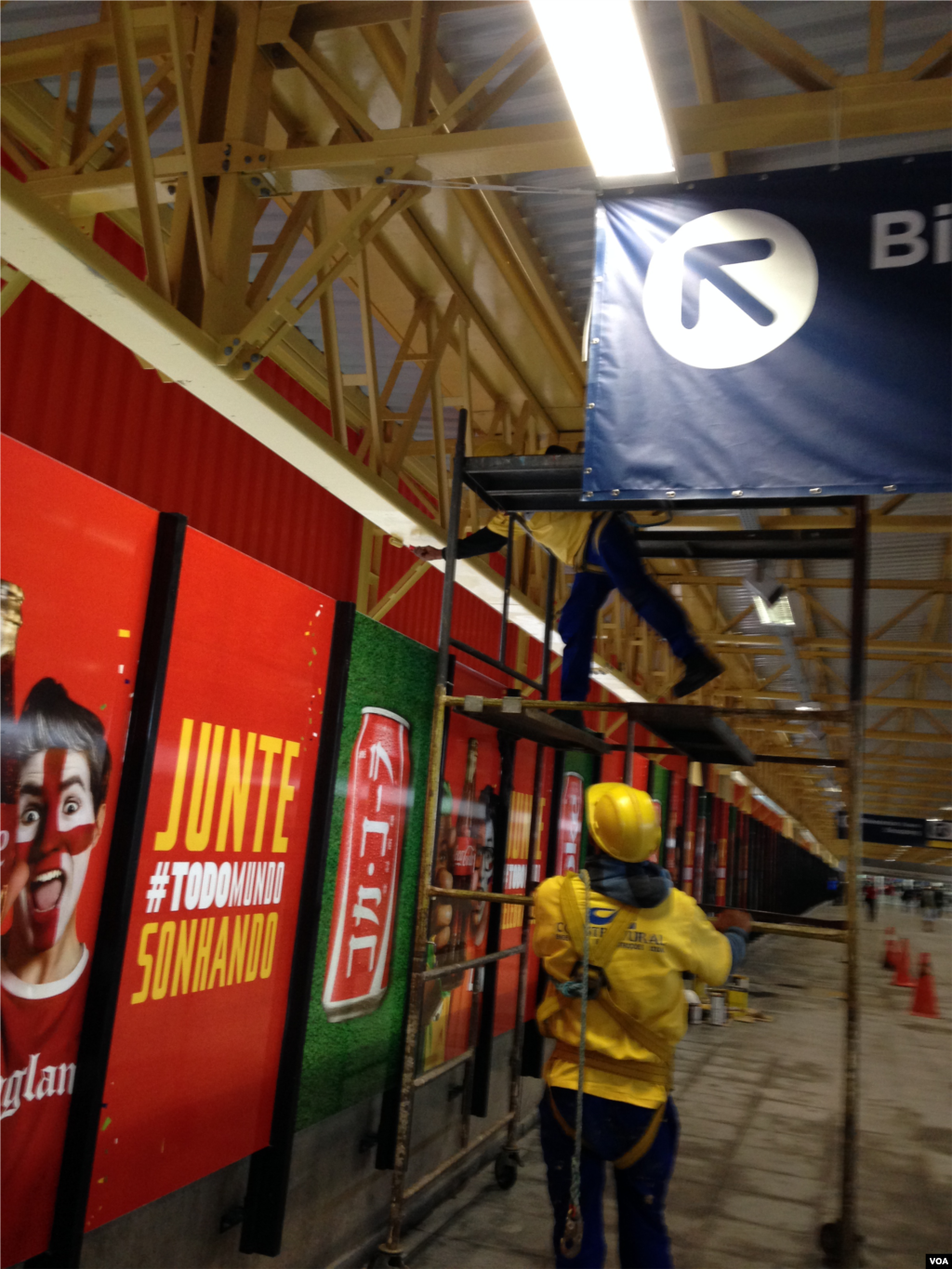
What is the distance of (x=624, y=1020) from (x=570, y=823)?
5595 mm

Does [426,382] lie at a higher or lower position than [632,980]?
higher

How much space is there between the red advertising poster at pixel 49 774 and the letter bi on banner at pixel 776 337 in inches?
81.9

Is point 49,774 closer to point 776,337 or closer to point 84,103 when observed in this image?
point 776,337

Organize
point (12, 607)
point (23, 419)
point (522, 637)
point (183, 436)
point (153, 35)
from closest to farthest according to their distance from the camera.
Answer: point (12, 607), point (153, 35), point (23, 419), point (183, 436), point (522, 637)

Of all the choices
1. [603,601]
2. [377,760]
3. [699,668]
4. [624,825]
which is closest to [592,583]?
[603,601]

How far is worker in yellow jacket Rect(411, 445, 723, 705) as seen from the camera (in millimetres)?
5113

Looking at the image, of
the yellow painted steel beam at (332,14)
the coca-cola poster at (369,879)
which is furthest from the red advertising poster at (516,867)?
the yellow painted steel beam at (332,14)

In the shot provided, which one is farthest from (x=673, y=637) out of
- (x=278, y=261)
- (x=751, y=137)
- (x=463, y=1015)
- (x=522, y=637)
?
(x=522, y=637)

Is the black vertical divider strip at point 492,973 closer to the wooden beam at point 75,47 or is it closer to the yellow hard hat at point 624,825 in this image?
the yellow hard hat at point 624,825

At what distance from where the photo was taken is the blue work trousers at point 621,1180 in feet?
13.8

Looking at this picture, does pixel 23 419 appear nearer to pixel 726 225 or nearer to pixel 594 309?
pixel 594 309

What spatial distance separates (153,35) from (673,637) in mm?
4513

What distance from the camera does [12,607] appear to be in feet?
10.3

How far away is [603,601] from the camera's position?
6.06 metres
